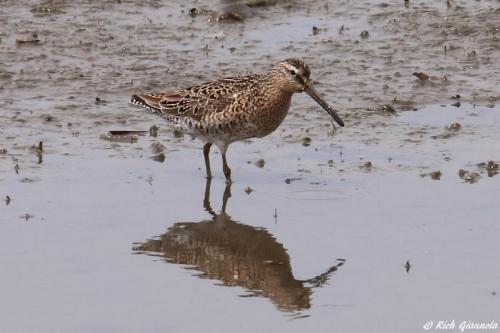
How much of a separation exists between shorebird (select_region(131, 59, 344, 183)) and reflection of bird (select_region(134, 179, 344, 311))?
1.35 meters

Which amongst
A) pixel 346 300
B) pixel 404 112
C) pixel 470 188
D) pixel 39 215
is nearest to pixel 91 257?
pixel 39 215

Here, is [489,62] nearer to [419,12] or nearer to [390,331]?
[419,12]

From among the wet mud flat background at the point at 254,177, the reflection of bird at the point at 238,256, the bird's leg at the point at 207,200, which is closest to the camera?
the wet mud flat background at the point at 254,177

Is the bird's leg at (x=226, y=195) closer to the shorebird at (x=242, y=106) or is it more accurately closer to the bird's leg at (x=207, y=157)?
the shorebird at (x=242, y=106)

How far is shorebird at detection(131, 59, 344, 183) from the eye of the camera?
41.8 ft

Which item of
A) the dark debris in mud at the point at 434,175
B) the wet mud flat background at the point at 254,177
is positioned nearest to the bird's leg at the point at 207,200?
the wet mud flat background at the point at 254,177

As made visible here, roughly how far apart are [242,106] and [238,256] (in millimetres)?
2535

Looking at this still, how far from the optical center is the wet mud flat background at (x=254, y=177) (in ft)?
31.0

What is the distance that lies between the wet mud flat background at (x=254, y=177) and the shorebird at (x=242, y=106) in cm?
40

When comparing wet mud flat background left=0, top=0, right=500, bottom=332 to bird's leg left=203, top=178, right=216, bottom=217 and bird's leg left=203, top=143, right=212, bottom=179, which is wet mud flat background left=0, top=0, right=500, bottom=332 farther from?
bird's leg left=203, top=143, right=212, bottom=179

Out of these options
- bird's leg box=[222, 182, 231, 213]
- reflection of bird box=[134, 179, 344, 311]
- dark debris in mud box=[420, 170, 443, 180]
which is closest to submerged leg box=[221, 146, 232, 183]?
bird's leg box=[222, 182, 231, 213]

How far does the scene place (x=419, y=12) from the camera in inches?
700

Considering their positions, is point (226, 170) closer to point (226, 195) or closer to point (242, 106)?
point (226, 195)

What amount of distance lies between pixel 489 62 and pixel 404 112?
78.0 inches
